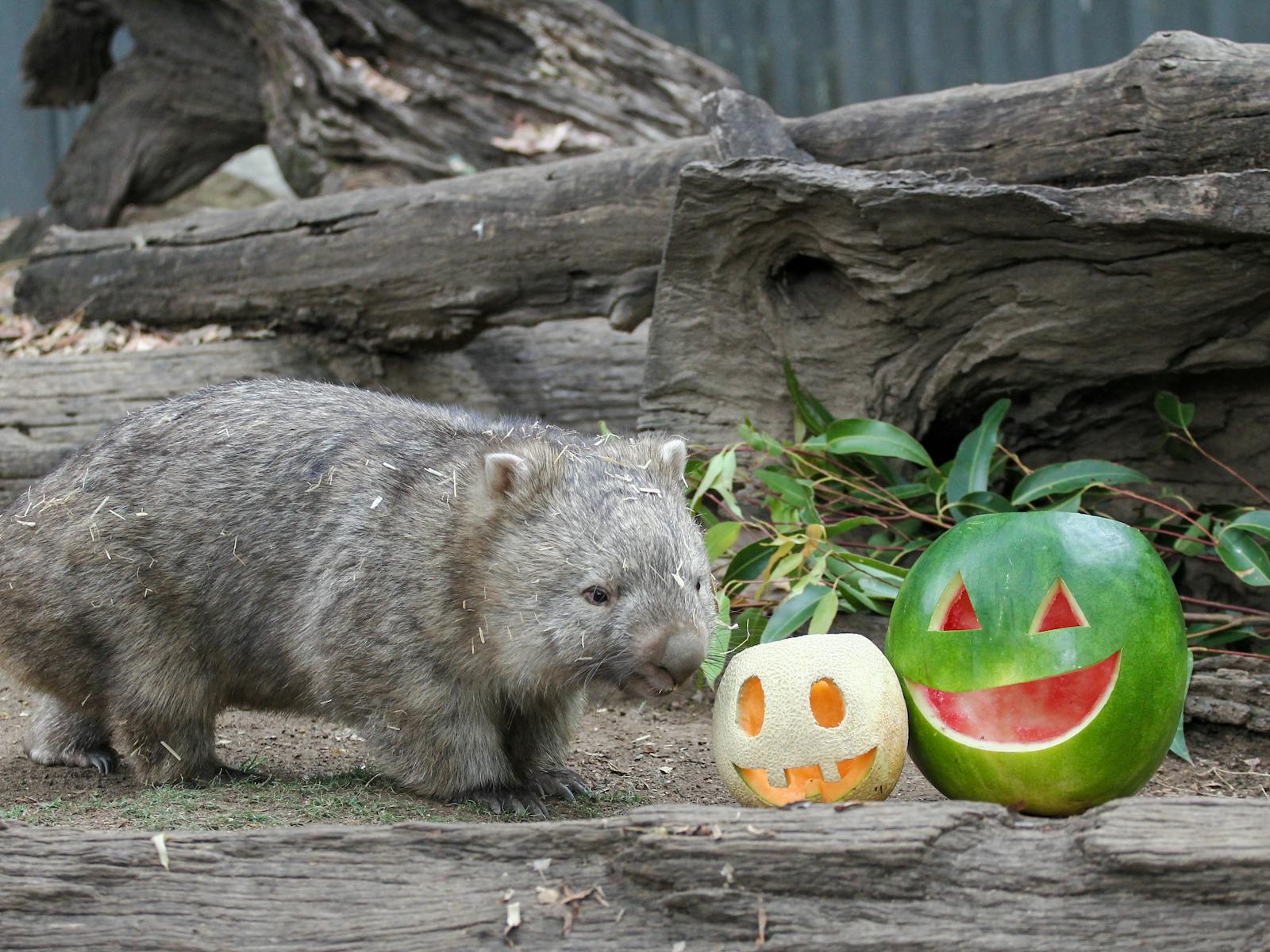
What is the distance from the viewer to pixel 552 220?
5848 mm

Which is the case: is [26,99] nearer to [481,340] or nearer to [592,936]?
[481,340]

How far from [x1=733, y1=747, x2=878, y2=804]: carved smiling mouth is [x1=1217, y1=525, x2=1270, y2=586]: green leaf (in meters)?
1.89

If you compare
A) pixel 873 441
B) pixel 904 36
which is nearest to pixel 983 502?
pixel 873 441

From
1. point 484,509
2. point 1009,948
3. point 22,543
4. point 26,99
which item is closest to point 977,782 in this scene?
point 1009,948

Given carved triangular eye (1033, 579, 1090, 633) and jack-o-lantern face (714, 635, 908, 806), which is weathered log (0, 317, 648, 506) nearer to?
jack-o-lantern face (714, 635, 908, 806)

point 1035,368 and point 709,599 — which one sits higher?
point 1035,368

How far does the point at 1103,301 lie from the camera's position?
4.54 meters

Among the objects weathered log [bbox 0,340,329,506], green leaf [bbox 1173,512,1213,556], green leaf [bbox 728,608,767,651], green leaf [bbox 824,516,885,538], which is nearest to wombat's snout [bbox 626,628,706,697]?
green leaf [bbox 728,608,767,651]

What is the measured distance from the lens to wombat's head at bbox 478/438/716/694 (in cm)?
337

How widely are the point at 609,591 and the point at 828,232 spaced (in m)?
1.90

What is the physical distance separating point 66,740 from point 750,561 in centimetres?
231

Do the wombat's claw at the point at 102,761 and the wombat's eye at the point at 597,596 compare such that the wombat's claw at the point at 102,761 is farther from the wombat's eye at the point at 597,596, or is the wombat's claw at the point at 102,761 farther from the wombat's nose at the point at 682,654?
the wombat's nose at the point at 682,654

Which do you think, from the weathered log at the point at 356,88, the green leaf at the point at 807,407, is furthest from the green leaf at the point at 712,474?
→ the weathered log at the point at 356,88

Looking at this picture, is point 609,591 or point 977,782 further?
point 609,591
